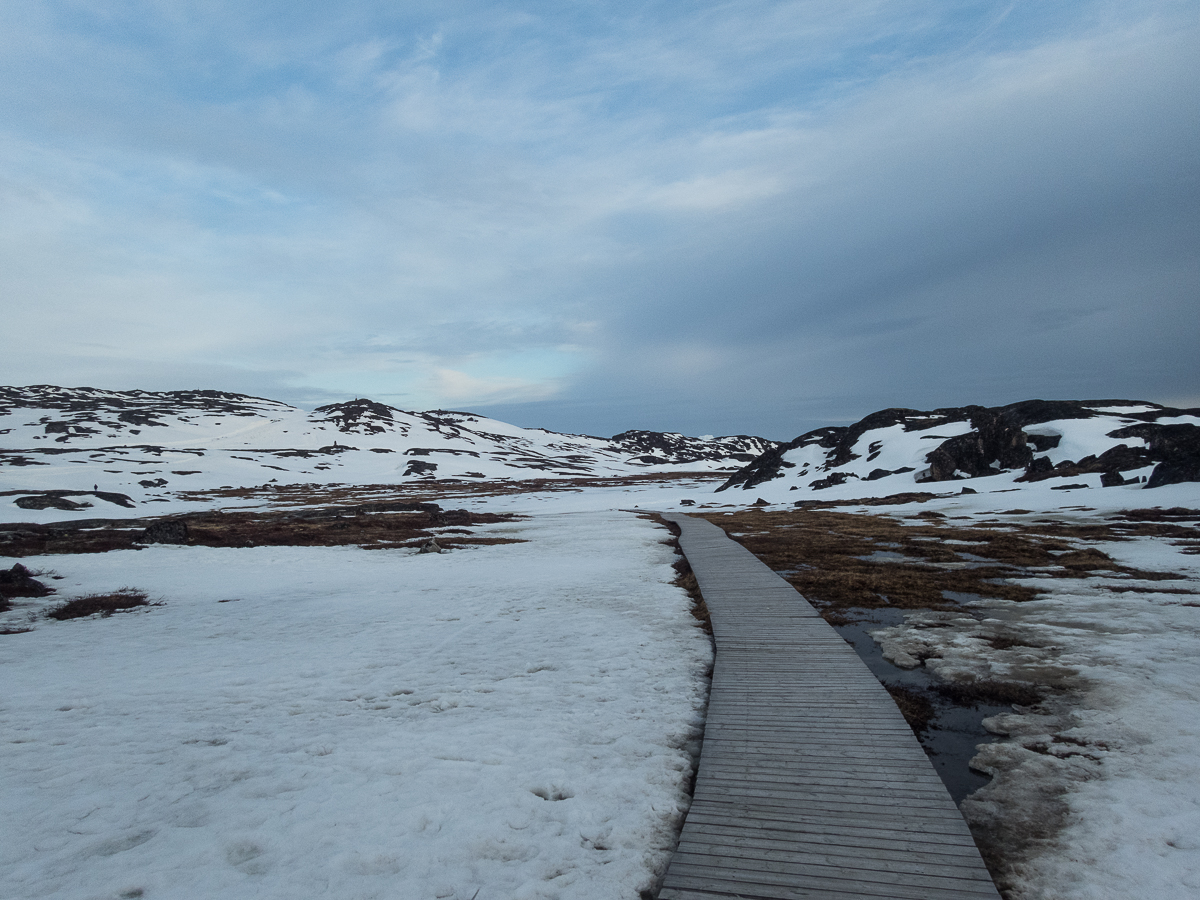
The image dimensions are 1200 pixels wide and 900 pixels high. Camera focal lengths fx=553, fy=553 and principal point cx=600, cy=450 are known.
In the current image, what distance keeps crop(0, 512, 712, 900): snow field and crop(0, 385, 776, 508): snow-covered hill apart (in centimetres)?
5493

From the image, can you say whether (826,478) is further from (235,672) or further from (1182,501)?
(235,672)

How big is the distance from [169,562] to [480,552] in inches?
541

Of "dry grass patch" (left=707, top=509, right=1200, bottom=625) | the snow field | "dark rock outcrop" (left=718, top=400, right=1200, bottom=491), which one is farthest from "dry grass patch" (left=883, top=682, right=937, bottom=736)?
"dark rock outcrop" (left=718, top=400, right=1200, bottom=491)

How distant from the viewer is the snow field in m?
5.94

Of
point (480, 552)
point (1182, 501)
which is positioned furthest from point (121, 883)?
point (1182, 501)

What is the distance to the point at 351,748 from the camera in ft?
28.0

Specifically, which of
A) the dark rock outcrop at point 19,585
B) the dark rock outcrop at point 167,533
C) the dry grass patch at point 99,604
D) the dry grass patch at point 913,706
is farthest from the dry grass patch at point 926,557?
the dark rock outcrop at point 167,533

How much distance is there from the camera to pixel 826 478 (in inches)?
2489

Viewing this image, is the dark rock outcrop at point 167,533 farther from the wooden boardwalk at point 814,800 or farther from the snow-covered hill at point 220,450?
the snow-covered hill at point 220,450

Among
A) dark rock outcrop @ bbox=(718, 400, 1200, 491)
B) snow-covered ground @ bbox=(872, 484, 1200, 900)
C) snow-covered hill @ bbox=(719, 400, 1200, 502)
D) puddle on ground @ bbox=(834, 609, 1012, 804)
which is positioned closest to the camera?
snow-covered ground @ bbox=(872, 484, 1200, 900)

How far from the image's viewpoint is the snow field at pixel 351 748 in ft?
19.5

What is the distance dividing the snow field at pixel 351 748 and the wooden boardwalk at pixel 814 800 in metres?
0.61

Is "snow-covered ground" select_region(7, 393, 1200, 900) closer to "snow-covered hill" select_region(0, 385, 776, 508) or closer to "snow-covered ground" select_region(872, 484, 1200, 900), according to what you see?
"snow-covered ground" select_region(872, 484, 1200, 900)

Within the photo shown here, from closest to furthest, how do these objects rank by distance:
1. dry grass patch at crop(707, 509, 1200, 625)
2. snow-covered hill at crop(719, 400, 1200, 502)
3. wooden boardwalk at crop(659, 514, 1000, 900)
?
1. wooden boardwalk at crop(659, 514, 1000, 900)
2. dry grass patch at crop(707, 509, 1200, 625)
3. snow-covered hill at crop(719, 400, 1200, 502)
